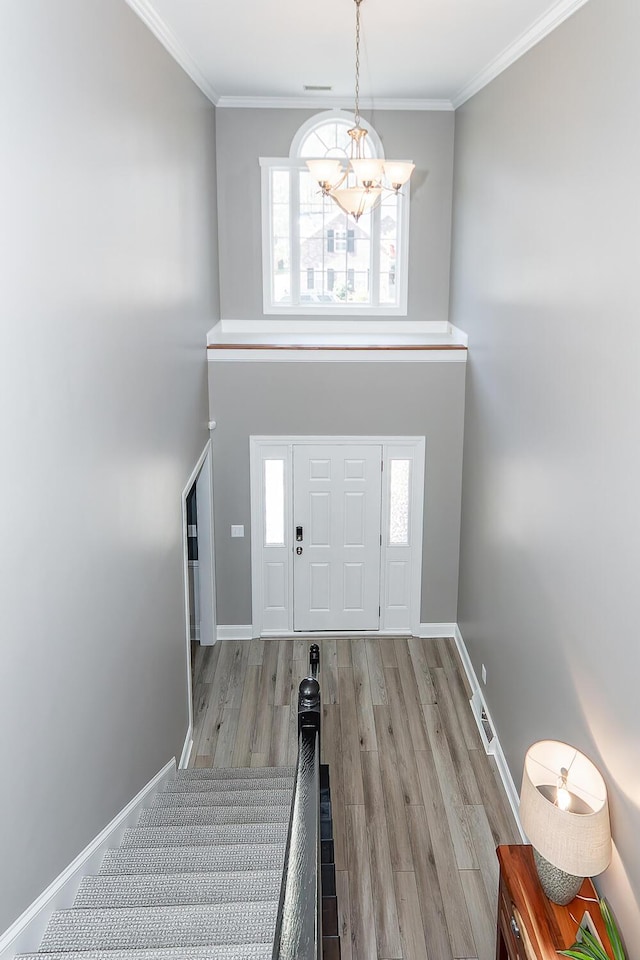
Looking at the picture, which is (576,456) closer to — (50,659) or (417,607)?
(50,659)

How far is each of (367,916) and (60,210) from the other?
155 inches

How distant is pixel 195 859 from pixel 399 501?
4392mm

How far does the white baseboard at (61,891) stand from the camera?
102 inches

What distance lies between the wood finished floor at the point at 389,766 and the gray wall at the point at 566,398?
1.62 ft

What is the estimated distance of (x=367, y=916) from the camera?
433cm

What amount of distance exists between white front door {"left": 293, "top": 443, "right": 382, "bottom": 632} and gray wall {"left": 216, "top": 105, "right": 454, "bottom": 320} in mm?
1544

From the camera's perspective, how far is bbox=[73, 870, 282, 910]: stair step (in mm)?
3023

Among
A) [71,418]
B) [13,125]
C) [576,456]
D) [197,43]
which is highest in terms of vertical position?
[197,43]

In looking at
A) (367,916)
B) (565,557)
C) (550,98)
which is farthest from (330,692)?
(550,98)

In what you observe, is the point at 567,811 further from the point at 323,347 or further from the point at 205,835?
the point at 323,347

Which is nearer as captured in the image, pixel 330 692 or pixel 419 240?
pixel 330 692

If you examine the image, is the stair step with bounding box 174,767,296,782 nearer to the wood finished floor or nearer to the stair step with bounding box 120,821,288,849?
the wood finished floor

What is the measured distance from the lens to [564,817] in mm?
3168

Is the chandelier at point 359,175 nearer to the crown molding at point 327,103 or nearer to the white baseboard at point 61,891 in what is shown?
the crown molding at point 327,103
